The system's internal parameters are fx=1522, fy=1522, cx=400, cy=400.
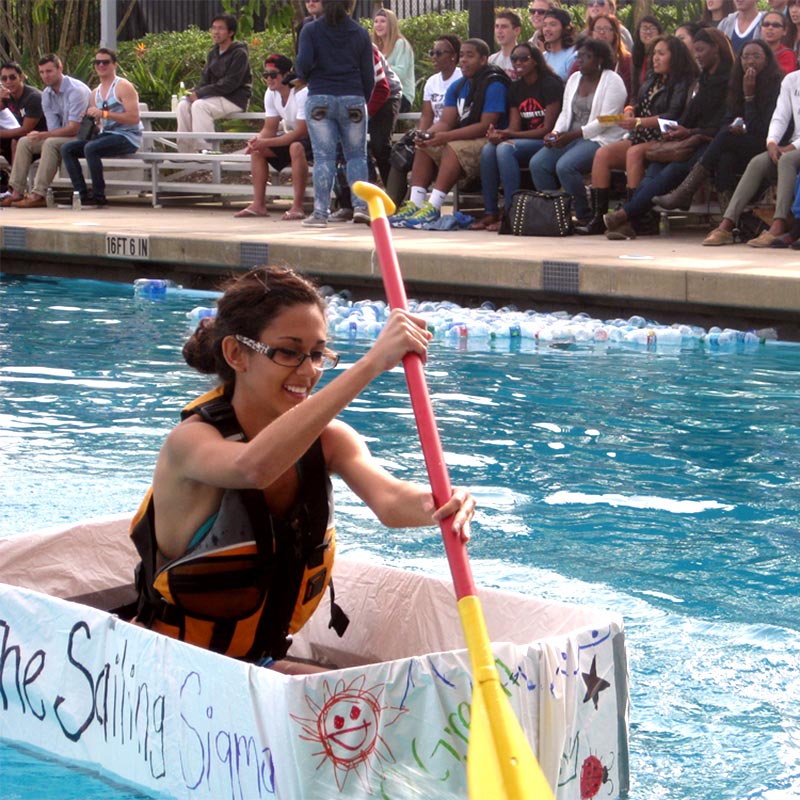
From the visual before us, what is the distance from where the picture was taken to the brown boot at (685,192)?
11.1 metres

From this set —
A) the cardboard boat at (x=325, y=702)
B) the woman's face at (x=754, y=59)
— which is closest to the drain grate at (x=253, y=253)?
the woman's face at (x=754, y=59)

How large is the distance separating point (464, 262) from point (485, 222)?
2290 millimetres

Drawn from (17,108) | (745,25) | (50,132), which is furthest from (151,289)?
(17,108)

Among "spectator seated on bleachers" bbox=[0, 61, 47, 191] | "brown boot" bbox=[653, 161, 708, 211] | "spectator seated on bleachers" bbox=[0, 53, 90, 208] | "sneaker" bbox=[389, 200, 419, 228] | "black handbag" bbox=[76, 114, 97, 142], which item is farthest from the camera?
"spectator seated on bleachers" bbox=[0, 61, 47, 191]

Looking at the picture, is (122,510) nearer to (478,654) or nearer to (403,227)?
(478,654)

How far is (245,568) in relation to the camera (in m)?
3.27

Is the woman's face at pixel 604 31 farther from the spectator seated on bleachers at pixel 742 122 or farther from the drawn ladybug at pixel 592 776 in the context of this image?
the drawn ladybug at pixel 592 776

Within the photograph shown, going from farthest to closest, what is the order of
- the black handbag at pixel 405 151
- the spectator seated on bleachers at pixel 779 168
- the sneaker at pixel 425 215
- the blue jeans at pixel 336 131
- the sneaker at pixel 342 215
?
the sneaker at pixel 342 215
the black handbag at pixel 405 151
the sneaker at pixel 425 215
the blue jeans at pixel 336 131
the spectator seated on bleachers at pixel 779 168

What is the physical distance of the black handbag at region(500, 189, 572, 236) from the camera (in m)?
11.8

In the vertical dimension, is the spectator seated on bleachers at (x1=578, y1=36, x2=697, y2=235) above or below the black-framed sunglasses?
above

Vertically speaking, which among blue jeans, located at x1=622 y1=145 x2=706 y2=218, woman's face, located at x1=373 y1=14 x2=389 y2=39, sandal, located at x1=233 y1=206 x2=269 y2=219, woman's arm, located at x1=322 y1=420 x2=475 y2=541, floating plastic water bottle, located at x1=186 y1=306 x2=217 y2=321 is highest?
woman's face, located at x1=373 y1=14 x2=389 y2=39

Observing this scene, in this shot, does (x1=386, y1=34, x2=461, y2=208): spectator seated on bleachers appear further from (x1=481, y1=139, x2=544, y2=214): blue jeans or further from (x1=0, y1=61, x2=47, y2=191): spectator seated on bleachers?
(x1=0, y1=61, x2=47, y2=191): spectator seated on bleachers

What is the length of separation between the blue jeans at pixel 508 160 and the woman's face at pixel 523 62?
1.73ft

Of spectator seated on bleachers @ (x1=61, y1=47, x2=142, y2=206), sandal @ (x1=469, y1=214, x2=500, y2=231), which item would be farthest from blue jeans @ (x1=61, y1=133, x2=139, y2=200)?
sandal @ (x1=469, y1=214, x2=500, y2=231)
